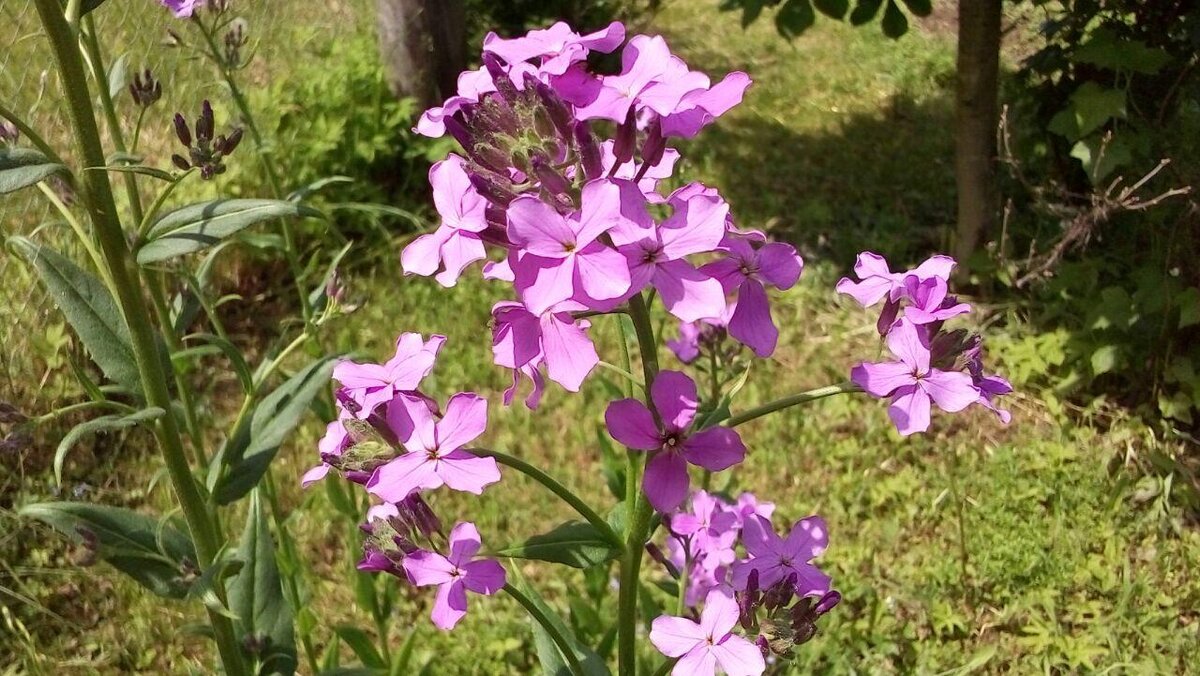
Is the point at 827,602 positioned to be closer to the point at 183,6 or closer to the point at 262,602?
the point at 262,602

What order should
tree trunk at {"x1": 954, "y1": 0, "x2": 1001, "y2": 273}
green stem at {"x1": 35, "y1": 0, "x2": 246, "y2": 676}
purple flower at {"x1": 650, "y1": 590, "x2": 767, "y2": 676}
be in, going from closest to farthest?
1. purple flower at {"x1": 650, "y1": 590, "x2": 767, "y2": 676}
2. green stem at {"x1": 35, "y1": 0, "x2": 246, "y2": 676}
3. tree trunk at {"x1": 954, "y1": 0, "x2": 1001, "y2": 273}

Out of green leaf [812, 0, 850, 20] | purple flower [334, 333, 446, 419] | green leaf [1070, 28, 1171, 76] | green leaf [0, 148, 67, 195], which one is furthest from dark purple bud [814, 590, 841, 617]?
green leaf [812, 0, 850, 20]

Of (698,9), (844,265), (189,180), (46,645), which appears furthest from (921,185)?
(46,645)

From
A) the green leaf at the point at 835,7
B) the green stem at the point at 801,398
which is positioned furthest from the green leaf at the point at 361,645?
the green leaf at the point at 835,7

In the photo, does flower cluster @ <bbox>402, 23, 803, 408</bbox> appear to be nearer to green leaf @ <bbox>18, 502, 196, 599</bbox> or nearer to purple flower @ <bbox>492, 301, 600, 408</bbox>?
purple flower @ <bbox>492, 301, 600, 408</bbox>

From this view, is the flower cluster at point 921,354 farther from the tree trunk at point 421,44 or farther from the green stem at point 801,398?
the tree trunk at point 421,44

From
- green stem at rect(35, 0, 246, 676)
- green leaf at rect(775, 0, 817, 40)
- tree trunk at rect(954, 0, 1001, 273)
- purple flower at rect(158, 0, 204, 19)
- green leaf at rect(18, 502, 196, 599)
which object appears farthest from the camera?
green leaf at rect(775, 0, 817, 40)
